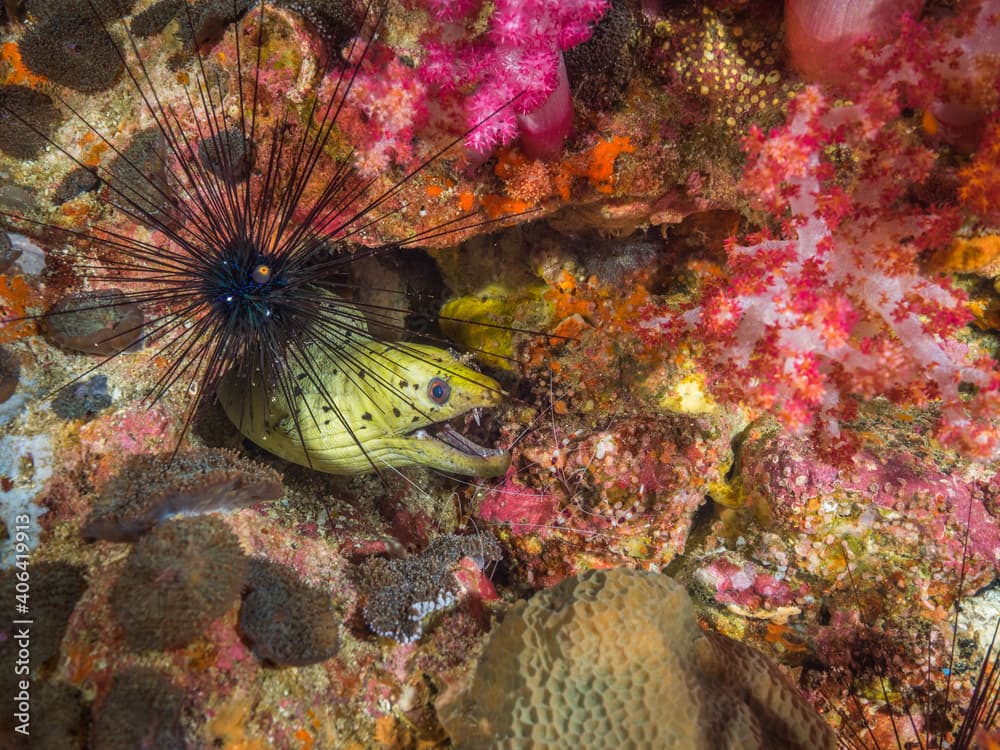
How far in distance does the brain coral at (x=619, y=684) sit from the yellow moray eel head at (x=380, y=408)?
149 centimetres

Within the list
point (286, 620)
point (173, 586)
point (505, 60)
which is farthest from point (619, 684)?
point (505, 60)

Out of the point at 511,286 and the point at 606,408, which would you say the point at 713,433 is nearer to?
the point at 606,408

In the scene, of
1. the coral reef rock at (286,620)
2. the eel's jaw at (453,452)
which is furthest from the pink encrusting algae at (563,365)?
the eel's jaw at (453,452)

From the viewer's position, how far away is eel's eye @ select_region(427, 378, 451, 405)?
368 centimetres

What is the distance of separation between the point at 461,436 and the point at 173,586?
2165mm

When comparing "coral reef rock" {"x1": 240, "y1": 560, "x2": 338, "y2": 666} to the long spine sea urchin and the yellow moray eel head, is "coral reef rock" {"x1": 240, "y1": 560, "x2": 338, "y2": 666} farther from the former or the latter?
the yellow moray eel head

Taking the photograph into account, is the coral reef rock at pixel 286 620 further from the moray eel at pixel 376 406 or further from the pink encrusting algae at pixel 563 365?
the moray eel at pixel 376 406

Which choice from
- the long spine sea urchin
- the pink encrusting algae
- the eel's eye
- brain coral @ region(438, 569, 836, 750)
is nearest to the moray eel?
the eel's eye

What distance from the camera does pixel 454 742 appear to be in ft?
7.74

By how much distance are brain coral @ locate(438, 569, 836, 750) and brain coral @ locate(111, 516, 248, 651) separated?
116cm

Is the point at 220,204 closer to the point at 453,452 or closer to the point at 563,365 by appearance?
the point at 453,452

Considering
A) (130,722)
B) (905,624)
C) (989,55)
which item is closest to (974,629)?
(905,624)

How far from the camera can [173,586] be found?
2035mm

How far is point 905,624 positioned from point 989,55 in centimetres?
316
